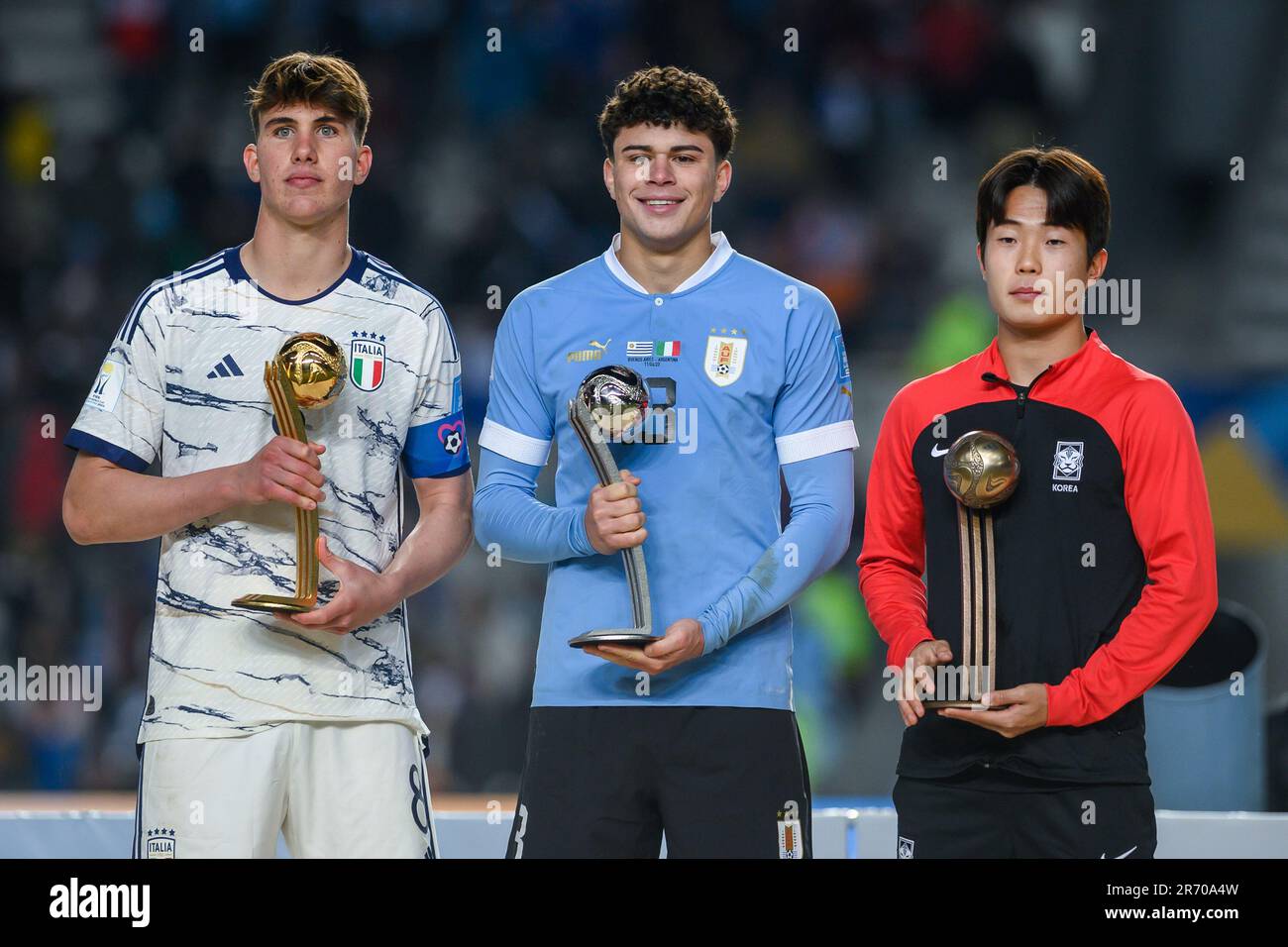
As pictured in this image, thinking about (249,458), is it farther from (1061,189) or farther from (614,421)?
(1061,189)

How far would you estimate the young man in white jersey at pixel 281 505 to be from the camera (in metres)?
2.42

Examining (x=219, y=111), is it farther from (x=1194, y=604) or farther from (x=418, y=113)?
(x=1194, y=604)

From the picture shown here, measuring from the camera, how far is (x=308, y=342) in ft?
7.84

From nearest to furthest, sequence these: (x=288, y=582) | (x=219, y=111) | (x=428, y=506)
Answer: (x=288, y=582), (x=428, y=506), (x=219, y=111)

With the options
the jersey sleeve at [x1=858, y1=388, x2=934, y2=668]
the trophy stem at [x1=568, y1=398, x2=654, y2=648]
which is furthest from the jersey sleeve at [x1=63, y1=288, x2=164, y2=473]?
the jersey sleeve at [x1=858, y1=388, x2=934, y2=668]

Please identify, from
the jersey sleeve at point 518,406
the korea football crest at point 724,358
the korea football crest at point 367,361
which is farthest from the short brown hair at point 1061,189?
the korea football crest at point 367,361

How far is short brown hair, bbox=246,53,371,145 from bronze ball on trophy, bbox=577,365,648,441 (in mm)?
596

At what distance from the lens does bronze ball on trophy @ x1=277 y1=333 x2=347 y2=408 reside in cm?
237

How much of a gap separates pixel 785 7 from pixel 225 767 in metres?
4.74

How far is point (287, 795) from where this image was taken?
2465 mm

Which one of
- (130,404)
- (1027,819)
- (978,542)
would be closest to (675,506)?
(978,542)

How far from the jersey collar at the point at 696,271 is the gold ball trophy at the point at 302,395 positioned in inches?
20.0

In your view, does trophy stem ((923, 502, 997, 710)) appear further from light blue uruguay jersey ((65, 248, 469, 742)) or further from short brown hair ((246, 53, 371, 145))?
short brown hair ((246, 53, 371, 145))
